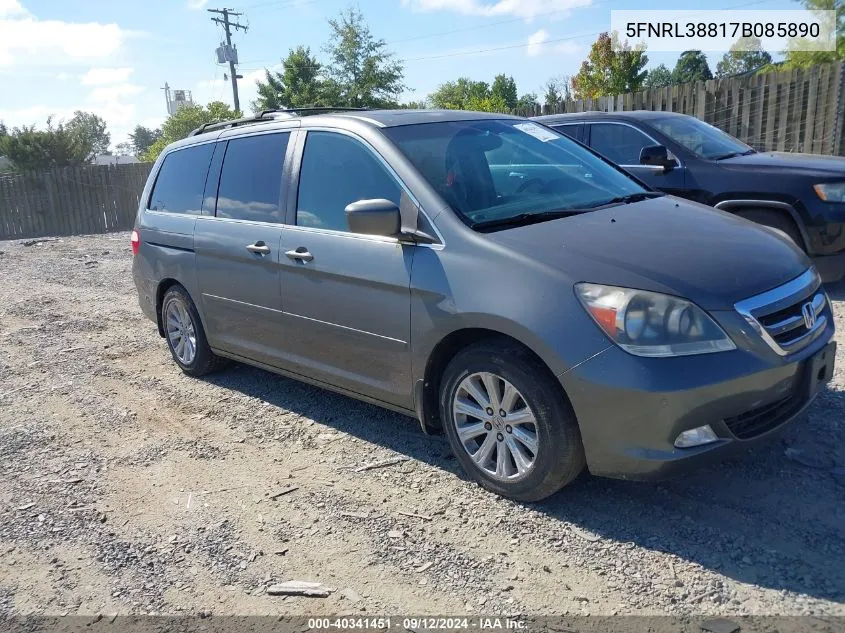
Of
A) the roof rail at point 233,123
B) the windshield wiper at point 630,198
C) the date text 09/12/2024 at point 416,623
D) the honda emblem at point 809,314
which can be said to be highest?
the roof rail at point 233,123

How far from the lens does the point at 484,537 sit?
334 centimetres

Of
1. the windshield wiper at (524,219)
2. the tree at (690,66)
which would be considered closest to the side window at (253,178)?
the windshield wiper at (524,219)

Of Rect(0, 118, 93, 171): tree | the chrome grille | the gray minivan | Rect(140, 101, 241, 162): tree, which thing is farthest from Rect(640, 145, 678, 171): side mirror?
Rect(140, 101, 241, 162): tree

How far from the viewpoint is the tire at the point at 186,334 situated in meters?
5.69

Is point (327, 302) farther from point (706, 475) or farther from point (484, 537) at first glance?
point (706, 475)

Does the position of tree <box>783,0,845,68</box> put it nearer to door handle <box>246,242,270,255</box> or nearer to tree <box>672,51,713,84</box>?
door handle <box>246,242,270,255</box>

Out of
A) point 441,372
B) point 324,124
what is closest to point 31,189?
point 324,124

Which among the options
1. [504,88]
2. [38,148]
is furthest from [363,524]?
[504,88]

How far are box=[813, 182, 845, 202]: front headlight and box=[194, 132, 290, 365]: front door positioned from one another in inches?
193

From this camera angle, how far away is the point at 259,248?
4695 millimetres

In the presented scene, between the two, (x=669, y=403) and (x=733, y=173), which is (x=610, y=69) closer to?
(x=733, y=173)

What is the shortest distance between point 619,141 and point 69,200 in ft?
54.6

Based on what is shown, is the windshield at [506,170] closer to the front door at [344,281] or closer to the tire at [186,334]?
the front door at [344,281]

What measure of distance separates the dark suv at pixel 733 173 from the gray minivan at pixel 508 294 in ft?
9.22
